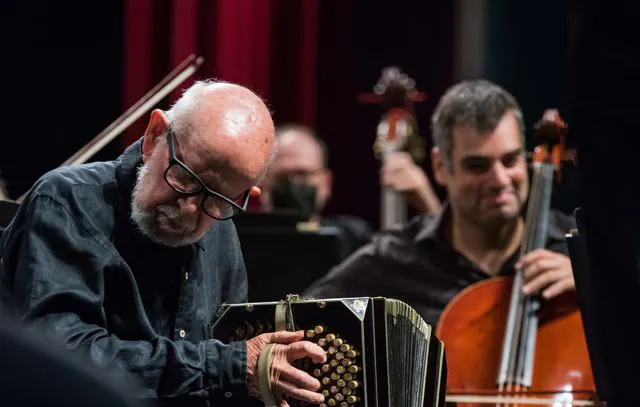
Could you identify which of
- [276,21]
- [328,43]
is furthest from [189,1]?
[328,43]

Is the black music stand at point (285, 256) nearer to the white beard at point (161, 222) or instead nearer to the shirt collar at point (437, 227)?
the shirt collar at point (437, 227)

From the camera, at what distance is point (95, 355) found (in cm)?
184

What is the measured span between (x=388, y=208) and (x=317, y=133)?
1209 mm

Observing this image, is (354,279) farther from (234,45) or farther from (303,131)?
(234,45)

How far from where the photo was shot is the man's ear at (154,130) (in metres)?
2.00

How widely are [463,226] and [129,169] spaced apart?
139 cm

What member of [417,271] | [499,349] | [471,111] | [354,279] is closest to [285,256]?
[354,279]

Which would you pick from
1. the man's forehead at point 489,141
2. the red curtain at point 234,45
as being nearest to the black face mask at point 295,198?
the red curtain at point 234,45

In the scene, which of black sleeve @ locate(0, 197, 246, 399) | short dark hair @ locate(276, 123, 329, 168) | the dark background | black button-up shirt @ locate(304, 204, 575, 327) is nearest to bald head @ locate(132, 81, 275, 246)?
black sleeve @ locate(0, 197, 246, 399)

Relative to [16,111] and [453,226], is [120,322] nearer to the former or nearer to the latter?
[453,226]

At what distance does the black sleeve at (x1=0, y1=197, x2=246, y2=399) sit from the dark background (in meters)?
2.00

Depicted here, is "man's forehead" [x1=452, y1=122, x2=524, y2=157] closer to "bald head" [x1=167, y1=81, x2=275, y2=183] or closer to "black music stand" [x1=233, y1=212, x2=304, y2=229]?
"black music stand" [x1=233, y1=212, x2=304, y2=229]

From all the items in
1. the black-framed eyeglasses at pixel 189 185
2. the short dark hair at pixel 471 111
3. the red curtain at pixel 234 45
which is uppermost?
the red curtain at pixel 234 45

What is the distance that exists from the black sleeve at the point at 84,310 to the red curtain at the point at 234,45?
2.07 m
